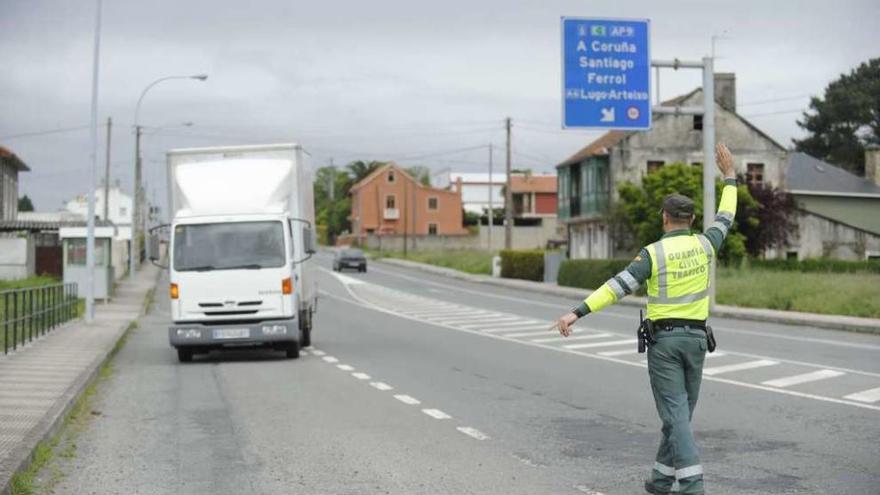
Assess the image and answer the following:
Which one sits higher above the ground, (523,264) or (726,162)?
(726,162)

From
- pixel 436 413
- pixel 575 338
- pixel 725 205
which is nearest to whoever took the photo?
pixel 725 205

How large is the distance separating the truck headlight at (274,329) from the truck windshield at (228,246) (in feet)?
3.12

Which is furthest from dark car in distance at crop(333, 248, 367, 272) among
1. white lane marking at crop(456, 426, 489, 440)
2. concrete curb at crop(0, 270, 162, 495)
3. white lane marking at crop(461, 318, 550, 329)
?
white lane marking at crop(456, 426, 489, 440)

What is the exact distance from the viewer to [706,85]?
29.4 meters

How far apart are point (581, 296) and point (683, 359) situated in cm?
3748

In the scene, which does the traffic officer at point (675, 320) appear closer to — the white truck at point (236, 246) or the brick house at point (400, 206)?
the white truck at point (236, 246)

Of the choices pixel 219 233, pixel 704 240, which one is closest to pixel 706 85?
pixel 219 233

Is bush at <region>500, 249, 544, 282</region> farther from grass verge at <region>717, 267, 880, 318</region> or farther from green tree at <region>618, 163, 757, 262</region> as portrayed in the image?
grass verge at <region>717, 267, 880, 318</region>

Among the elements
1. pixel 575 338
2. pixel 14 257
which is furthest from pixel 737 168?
pixel 575 338

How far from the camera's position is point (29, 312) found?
21.0 meters

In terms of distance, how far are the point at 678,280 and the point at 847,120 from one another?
80.8 metres

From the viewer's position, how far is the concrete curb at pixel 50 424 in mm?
8406

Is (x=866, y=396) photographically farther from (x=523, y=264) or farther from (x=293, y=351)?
(x=523, y=264)

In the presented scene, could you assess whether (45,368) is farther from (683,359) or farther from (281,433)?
(683,359)
